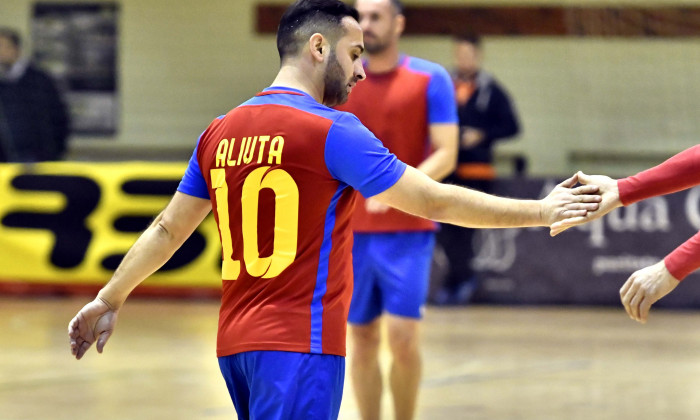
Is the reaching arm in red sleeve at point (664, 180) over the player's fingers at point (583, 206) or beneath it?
over

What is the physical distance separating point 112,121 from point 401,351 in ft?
36.7

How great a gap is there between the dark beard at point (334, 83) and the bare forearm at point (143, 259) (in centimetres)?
67

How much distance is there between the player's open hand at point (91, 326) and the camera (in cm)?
361

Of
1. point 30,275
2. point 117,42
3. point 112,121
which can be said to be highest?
point 117,42

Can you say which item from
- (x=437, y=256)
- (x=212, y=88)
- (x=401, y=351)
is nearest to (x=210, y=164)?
(x=401, y=351)

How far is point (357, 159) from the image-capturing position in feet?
10.9

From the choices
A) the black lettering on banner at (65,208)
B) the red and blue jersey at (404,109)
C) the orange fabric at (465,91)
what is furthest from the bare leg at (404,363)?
the black lettering on banner at (65,208)

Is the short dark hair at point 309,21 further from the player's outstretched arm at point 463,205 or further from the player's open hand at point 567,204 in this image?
the player's open hand at point 567,204

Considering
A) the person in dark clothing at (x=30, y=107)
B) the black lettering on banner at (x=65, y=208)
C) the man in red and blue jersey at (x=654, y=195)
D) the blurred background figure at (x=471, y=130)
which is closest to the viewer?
the man in red and blue jersey at (x=654, y=195)

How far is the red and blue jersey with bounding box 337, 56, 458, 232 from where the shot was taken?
223 inches

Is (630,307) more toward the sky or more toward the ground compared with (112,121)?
more toward the sky

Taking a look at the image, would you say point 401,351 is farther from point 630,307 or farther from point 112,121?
point 112,121

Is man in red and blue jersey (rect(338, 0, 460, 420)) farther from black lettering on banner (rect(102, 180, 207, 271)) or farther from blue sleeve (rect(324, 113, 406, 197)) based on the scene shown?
black lettering on banner (rect(102, 180, 207, 271))

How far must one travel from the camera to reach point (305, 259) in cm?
336
